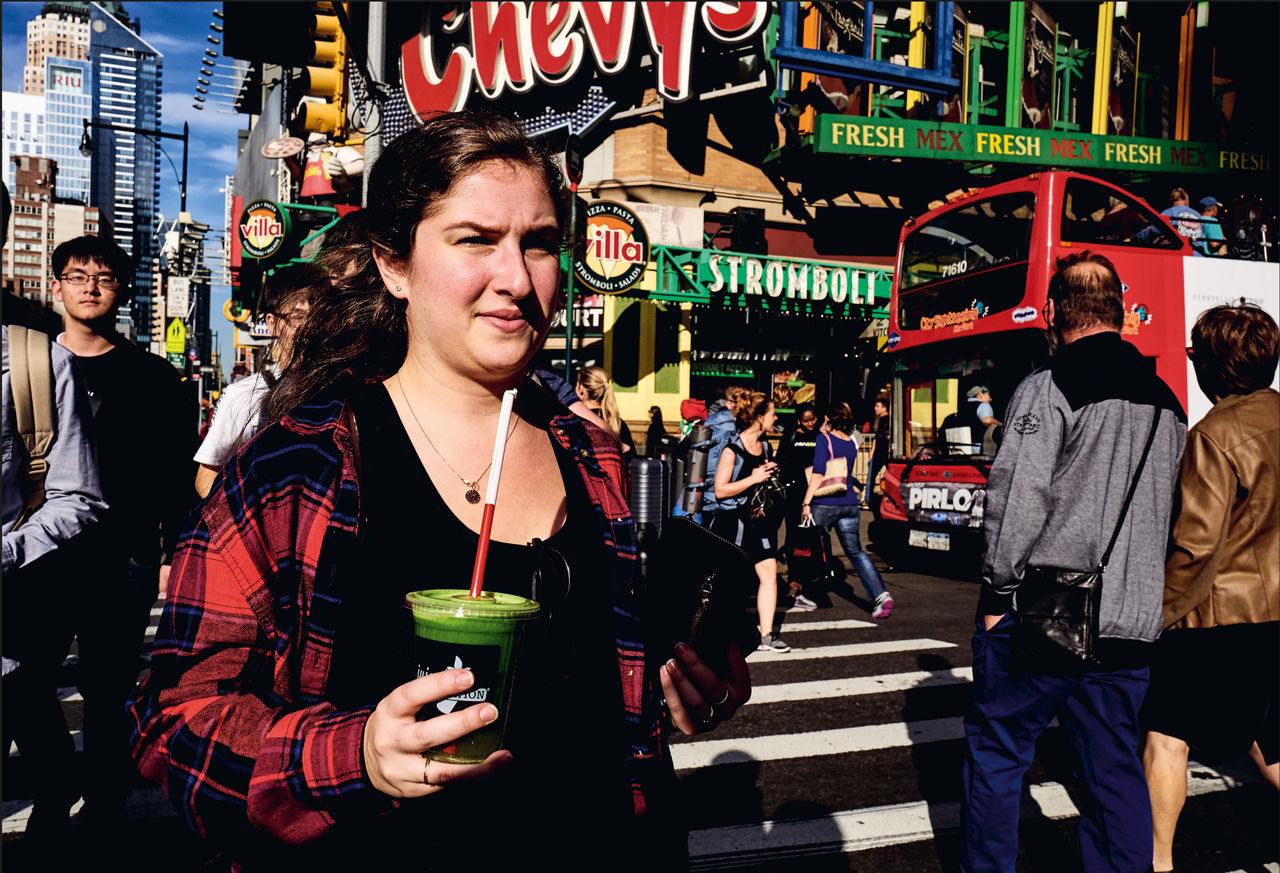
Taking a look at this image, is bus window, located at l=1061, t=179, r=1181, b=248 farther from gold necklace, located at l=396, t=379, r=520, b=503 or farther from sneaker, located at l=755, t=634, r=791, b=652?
gold necklace, located at l=396, t=379, r=520, b=503

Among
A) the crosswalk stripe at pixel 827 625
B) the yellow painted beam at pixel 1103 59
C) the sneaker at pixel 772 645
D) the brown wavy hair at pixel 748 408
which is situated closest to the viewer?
the sneaker at pixel 772 645

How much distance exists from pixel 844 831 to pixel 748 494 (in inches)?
159

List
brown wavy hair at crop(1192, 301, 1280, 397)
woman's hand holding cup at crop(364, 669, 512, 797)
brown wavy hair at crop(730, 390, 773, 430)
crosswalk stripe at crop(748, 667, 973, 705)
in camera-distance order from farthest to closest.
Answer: brown wavy hair at crop(730, 390, 773, 430) → crosswalk stripe at crop(748, 667, 973, 705) → brown wavy hair at crop(1192, 301, 1280, 397) → woman's hand holding cup at crop(364, 669, 512, 797)

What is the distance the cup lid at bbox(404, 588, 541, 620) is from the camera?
1.12m

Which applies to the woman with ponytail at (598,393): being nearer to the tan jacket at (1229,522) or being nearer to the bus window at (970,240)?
the tan jacket at (1229,522)

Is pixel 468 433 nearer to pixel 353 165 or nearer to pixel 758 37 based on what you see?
pixel 758 37

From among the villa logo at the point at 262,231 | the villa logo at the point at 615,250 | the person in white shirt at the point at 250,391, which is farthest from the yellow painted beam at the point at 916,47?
the person in white shirt at the point at 250,391

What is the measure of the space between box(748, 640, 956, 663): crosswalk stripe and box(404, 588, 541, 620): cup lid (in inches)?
248

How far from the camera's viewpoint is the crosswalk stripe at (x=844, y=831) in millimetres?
3992

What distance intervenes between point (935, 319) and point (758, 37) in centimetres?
965

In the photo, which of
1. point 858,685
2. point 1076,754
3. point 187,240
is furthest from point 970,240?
point 187,240

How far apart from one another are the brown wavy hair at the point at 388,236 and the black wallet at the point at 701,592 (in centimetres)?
62

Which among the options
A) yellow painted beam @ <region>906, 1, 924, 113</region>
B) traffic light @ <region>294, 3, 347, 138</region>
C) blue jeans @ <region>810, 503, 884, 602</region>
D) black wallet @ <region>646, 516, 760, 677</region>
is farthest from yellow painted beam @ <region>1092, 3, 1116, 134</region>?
black wallet @ <region>646, 516, 760, 677</region>

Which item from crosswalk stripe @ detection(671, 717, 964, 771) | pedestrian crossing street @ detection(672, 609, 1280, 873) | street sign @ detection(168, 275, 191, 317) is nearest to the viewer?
pedestrian crossing street @ detection(672, 609, 1280, 873)
